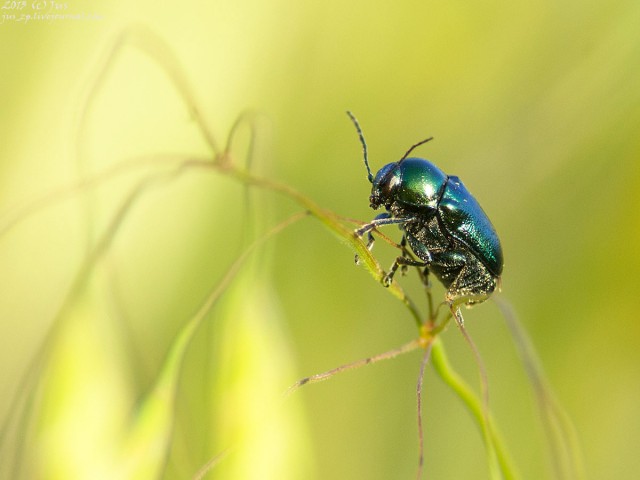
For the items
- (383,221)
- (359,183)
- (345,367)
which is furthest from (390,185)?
(359,183)

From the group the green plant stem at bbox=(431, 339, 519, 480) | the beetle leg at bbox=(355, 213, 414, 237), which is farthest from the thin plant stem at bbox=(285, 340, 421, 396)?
the beetle leg at bbox=(355, 213, 414, 237)

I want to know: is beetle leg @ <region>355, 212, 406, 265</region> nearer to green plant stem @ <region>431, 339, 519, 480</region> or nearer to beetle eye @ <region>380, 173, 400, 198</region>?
beetle eye @ <region>380, 173, 400, 198</region>

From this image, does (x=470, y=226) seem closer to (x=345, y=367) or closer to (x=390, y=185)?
(x=390, y=185)

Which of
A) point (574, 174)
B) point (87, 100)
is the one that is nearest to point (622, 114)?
point (574, 174)

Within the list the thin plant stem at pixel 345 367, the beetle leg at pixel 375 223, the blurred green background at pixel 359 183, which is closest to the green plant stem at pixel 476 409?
the thin plant stem at pixel 345 367

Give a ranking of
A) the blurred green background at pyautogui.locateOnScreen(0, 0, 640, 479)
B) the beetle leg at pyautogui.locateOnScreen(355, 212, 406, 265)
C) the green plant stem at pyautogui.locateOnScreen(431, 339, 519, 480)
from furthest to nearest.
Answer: the blurred green background at pyautogui.locateOnScreen(0, 0, 640, 479)
the beetle leg at pyautogui.locateOnScreen(355, 212, 406, 265)
the green plant stem at pyautogui.locateOnScreen(431, 339, 519, 480)

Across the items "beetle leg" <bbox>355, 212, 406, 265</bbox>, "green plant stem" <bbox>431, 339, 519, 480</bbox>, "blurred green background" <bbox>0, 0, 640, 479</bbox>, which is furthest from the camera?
"blurred green background" <bbox>0, 0, 640, 479</bbox>

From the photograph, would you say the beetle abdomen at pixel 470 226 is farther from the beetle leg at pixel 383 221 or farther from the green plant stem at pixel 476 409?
the green plant stem at pixel 476 409
